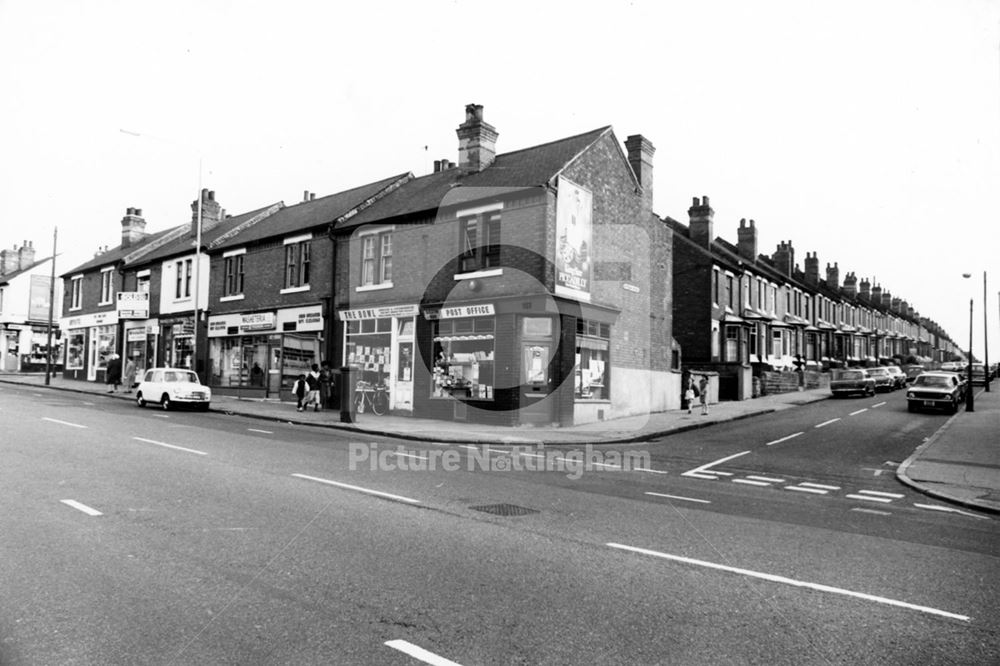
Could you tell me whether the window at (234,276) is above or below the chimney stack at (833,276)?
below

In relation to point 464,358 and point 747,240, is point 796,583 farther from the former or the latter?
point 747,240

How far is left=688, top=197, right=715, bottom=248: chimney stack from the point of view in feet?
127

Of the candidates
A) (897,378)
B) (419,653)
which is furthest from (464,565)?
(897,378)

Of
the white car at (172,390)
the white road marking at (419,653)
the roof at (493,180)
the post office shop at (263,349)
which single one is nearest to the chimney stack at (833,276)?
the roof at (493,180)

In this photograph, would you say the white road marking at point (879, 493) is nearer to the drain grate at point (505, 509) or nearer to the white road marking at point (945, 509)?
the white road marking at point (945, 509)

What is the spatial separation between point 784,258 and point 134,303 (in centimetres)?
4661

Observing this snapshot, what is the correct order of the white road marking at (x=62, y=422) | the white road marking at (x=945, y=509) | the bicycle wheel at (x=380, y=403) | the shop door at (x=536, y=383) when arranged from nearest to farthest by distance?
1. the white road marking at (x=945, y=509)
2. the white road marking at (x=62, y=422)
3. the shop door at (x=536, y=383)
4. the bicycle wheel at (x=380, y=403)

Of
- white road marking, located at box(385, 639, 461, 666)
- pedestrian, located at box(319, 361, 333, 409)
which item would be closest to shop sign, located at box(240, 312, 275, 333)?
pedestrian, located at box(319, 361, 333, 409)

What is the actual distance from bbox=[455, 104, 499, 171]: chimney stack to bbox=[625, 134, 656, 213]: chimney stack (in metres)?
6.04

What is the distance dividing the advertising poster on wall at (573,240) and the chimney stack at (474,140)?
14.8 feet

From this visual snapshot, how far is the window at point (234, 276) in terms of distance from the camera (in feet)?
104

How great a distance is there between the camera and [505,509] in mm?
8625

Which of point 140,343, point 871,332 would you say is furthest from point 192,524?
point 871,332

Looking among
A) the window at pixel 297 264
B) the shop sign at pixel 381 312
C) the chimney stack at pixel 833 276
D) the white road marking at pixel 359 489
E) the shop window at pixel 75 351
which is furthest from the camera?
the chimney stack at pixel 833 276
